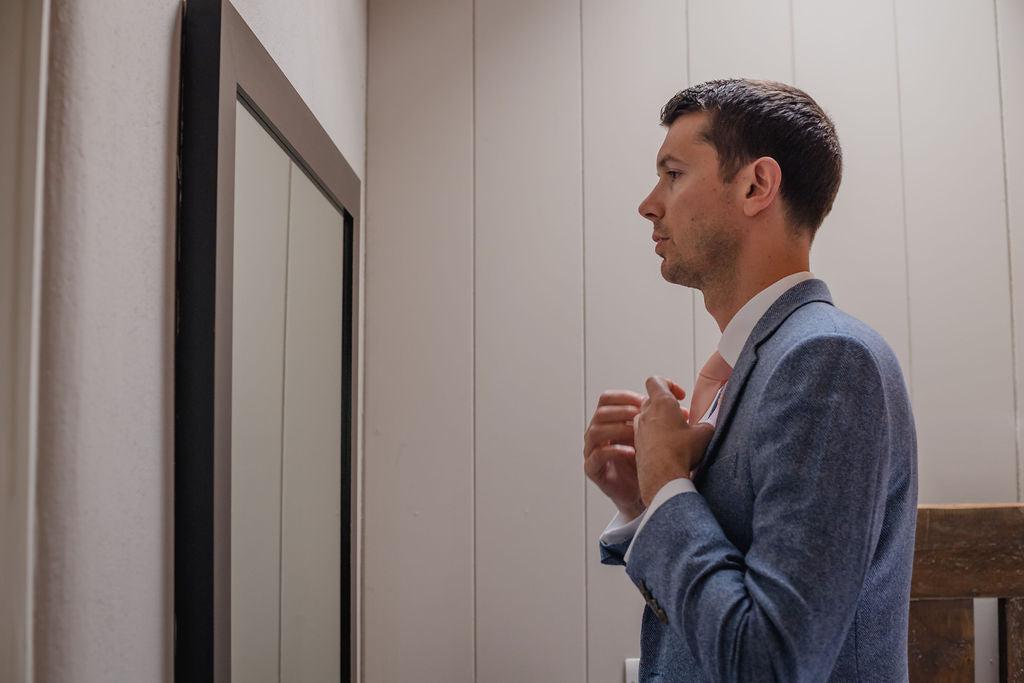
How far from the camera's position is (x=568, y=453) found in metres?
1.65

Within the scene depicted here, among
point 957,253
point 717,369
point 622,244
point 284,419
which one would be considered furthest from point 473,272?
point 957,253

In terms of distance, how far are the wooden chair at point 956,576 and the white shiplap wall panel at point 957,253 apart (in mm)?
117

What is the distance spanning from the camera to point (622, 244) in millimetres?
1676

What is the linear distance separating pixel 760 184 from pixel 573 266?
847mm

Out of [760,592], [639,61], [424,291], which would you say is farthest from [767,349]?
[639,61]

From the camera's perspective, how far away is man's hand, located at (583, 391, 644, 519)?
36.9 inches

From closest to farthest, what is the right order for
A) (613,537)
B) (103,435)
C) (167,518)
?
1. (103,435)
2. (167,518)
3. (613,537)

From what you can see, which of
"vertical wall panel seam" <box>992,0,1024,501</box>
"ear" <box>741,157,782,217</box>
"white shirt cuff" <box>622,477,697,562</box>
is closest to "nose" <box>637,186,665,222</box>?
"ear" <box>741,157,782,217</box>

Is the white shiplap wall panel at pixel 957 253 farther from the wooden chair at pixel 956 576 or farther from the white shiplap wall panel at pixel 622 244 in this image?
the white shiplap wall panel at pixel 622 244

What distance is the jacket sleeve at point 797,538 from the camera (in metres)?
0.63

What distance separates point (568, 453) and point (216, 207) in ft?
3.46

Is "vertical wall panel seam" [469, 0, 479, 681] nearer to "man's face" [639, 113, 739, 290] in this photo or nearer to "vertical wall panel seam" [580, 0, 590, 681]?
"vertical wall panel seam" [580, 0, 590, 681]

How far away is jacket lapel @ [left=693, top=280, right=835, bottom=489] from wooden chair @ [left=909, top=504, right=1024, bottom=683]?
0.95m

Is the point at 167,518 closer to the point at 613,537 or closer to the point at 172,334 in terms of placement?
the point at 172,334
